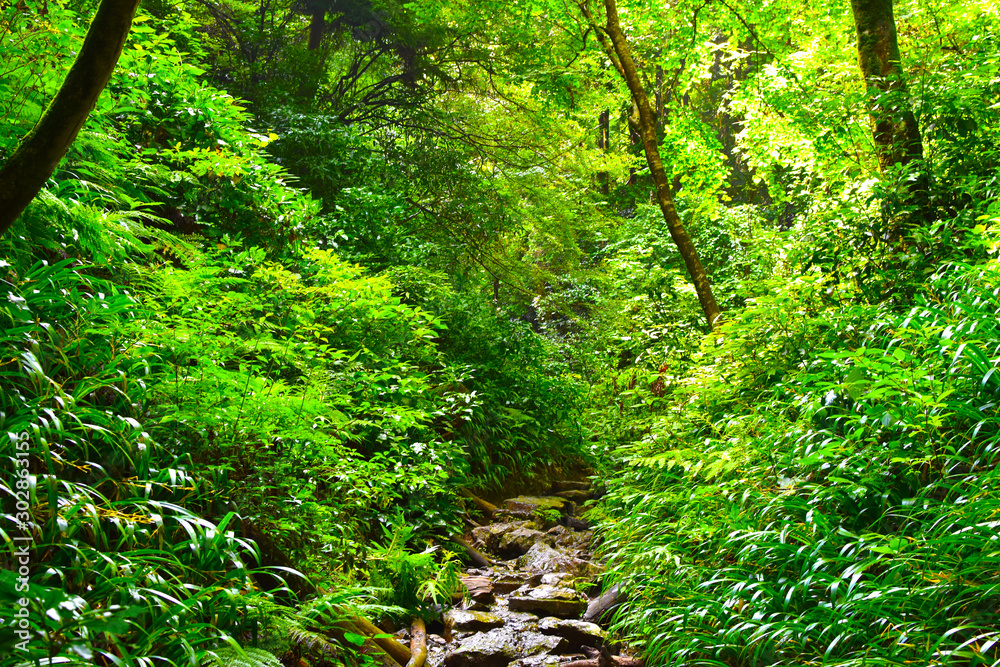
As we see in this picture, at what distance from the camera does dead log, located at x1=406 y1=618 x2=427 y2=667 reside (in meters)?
3.72

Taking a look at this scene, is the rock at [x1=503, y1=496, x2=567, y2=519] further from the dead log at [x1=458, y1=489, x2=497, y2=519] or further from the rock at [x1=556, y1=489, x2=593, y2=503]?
the rock at [x1=556, y1=489, x2=593, y2=503]

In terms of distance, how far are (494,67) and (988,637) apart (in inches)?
405

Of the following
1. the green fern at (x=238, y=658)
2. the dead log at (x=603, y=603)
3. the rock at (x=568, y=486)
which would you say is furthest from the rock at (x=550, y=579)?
the rock at (x=568, y=486)

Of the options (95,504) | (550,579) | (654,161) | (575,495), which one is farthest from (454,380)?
(95,504)

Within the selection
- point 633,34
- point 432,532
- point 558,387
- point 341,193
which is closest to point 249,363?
point 432,532

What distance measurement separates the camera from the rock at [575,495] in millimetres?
8570

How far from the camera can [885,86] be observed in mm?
5492

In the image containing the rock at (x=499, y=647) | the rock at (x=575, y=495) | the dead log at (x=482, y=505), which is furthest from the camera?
the rock at (x=575, y=495)

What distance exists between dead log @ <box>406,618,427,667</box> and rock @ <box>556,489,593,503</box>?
4.45m

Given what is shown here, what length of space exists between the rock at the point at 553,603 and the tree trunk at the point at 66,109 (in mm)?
4080

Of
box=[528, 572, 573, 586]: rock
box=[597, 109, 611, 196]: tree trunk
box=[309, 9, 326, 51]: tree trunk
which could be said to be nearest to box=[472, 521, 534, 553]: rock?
box=[528, 572, 573, 586]: rock

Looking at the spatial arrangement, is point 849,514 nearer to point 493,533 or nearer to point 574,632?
point 574,632
